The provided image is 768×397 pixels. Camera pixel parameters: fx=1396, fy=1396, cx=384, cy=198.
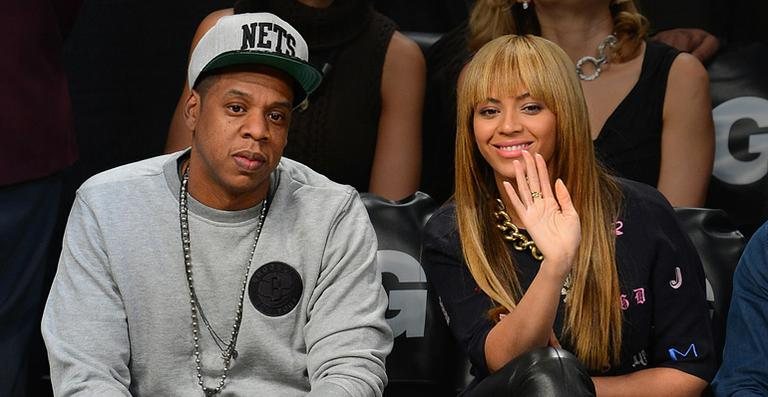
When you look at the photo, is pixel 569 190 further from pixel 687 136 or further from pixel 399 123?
pixel 399 123

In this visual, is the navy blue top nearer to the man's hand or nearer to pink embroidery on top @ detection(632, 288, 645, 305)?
pink embroidery on top @ detection(632, 288, 645, 305)

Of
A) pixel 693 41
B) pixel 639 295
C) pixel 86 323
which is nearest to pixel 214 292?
pixel 86 323

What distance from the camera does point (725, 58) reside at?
3824mm

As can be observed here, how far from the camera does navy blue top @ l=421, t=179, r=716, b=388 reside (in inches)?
107

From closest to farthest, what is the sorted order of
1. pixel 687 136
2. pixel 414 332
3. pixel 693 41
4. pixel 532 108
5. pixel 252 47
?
pixel 252 47
pixel 532 108
pixel 414 332
pixel 687 136
pixel 693 41

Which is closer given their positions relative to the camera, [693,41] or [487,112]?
[487,112]

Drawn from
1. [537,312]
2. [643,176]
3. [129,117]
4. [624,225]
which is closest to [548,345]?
[537,312]

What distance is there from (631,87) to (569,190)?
0.79m

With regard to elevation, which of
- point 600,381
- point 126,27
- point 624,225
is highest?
point 126,27

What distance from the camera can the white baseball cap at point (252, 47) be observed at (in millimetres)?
2654

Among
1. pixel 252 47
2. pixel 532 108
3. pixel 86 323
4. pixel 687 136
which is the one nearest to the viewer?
pixel 86 323

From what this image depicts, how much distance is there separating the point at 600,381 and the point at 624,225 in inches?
12.6

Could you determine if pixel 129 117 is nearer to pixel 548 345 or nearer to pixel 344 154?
pixel 344 154

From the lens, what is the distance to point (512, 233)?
280 centimetres
